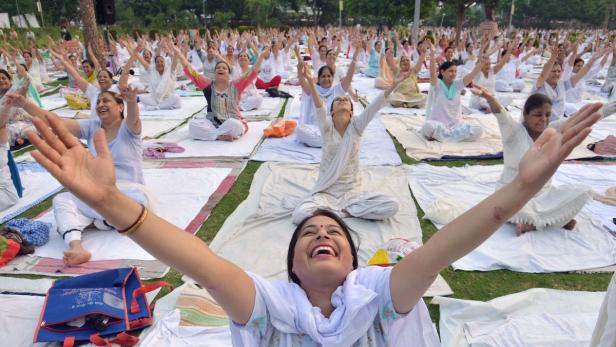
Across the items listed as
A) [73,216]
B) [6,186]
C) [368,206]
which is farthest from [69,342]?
[6,186]

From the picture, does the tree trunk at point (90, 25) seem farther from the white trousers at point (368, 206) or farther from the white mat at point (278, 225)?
the white trousers at point (368, 206)

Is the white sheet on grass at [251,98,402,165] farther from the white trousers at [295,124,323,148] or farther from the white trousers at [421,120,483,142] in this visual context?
the white trousers at [421,120,483,142]

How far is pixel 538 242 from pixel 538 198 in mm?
417

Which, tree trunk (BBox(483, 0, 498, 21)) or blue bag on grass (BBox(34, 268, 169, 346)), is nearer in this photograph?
blue bag on grass (BBox(34, 268, 169, 346))

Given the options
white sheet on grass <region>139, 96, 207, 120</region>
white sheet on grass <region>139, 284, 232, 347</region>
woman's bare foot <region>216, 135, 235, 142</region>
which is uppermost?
white sheet on grass <region>139, 96, 207, 120</region>

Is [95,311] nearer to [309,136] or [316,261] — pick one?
[316,261]

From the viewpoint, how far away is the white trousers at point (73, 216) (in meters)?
3.50

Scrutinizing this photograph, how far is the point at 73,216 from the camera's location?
3.60 metres

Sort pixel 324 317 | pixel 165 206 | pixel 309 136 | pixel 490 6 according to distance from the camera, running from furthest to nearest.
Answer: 1. pixel 490 6
2. pixel 309 136
3. pixel 165 206
4. pixel 324 317

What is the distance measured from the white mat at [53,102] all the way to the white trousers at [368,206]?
23.6 feet

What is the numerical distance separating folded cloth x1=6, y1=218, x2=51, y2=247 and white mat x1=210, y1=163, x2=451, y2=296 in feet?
4.52

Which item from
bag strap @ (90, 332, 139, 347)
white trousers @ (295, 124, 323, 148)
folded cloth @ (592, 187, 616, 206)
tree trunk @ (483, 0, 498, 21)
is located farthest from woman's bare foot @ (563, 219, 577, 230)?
tree trunk @ (483, 0, 498, 21)

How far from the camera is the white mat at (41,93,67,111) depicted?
356 inches

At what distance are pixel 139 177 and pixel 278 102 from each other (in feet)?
18.6
